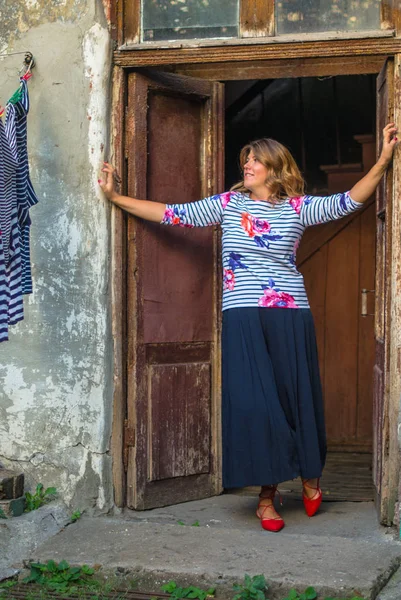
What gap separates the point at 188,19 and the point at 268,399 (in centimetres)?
210

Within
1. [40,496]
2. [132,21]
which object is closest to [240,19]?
[132,21]

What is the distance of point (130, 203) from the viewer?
455 cm

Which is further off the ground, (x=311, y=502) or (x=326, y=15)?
(x=326, y=15)

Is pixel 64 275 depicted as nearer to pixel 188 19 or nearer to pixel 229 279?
pixel 229 279

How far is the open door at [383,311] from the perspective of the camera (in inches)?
170

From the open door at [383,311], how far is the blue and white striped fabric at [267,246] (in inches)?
10.4

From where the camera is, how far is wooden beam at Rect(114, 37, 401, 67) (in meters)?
4.31

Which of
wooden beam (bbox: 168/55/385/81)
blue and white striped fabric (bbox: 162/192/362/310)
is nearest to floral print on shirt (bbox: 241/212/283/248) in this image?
blue and white striped fabric (bbox: 162/192/362/310)

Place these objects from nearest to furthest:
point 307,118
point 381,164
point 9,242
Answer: point 9,242 < point 381,164 < point 307,118

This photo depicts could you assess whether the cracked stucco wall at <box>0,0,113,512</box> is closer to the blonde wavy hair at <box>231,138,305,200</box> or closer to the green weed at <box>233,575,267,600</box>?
the blonde wavy hair at <box>231,138,305,200</box>

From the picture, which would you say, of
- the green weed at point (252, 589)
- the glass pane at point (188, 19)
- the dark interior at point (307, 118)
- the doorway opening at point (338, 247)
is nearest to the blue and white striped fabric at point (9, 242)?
the glass pane at point (188, 19)

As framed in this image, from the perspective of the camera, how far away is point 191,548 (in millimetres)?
3951

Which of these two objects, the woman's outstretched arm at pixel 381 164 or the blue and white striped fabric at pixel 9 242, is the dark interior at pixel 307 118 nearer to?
the woman's outstretched arm at pixel 381 164

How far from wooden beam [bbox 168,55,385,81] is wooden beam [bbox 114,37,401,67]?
0.23ft
